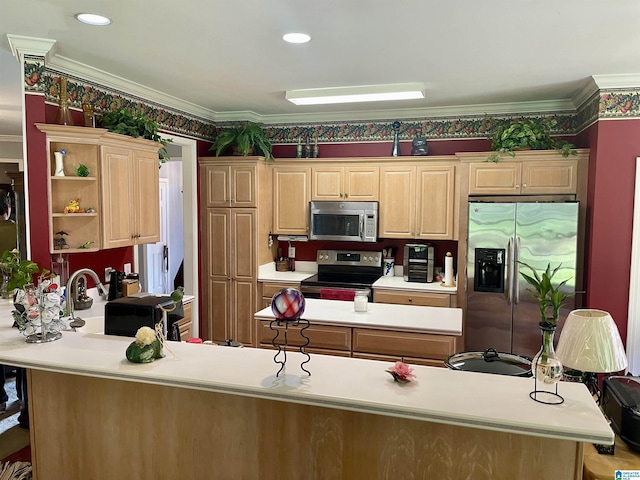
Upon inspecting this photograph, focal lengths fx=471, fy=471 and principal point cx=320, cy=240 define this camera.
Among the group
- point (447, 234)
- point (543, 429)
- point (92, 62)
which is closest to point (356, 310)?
point (447, 234)

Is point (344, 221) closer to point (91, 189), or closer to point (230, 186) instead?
point (230, 186)

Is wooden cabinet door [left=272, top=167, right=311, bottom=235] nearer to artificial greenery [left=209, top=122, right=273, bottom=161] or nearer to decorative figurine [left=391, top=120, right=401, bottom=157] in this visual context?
artificial greenery [left=209, top=122, right=273, bottom=161]

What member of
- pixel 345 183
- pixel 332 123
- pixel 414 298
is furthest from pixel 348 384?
pixel 332 123

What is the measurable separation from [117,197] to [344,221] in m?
2.34

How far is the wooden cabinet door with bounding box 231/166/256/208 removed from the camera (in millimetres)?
4992

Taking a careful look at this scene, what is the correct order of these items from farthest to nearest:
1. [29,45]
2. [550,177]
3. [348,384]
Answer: [550,177], [29,45], [348,384]

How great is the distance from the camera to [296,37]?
9.19 ft

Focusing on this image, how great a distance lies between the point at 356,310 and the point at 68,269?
211cm

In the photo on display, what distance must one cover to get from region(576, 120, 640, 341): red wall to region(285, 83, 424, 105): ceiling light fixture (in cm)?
154

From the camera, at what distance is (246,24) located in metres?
2.61

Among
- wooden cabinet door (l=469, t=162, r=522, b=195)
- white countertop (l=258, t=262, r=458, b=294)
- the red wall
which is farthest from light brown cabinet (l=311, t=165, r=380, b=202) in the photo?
the red wall

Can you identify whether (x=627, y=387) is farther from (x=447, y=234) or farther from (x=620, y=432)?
(x=447, y=234)

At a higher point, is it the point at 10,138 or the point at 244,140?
the point at 244,140

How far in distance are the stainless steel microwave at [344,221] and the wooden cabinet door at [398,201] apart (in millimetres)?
115
